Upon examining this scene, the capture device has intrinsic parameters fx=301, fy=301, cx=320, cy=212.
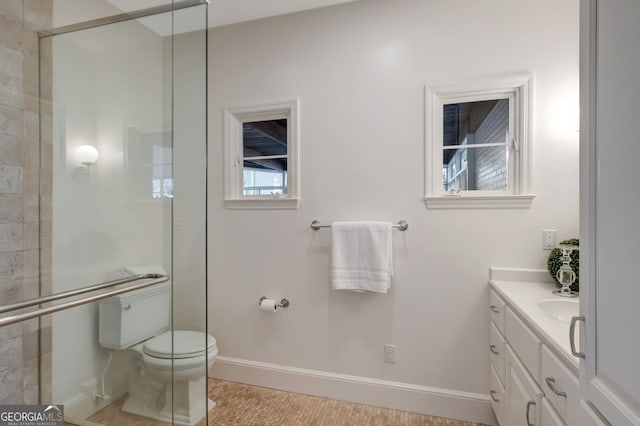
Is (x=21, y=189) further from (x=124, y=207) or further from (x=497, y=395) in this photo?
(x=497, y=395)

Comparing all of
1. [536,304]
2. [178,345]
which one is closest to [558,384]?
[536,304]

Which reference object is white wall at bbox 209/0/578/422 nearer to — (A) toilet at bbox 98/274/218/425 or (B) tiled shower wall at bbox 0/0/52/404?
(A) toilet at bbox 98/274/218/425

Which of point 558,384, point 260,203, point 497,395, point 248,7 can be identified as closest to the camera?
point 558,384

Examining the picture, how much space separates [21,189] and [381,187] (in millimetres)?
1896

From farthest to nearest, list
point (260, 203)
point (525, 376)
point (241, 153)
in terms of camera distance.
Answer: point (241, 153) < point (260, 203) < point (525, 376)

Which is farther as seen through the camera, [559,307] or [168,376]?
[168,376]

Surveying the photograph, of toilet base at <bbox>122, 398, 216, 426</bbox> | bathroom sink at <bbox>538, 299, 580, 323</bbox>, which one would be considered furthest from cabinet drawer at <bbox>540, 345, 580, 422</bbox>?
toilet base at <bbox>122, 398, 216, 426</bbox>

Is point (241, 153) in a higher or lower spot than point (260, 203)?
higher

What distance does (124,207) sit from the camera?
5.56 ft

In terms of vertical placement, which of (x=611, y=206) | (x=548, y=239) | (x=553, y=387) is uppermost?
(x=611, y=206)

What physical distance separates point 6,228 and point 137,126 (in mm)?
769

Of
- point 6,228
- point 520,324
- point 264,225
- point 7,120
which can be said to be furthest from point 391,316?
point 7,120

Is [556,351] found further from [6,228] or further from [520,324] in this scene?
[6,228]

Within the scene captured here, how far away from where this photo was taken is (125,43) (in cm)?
171
